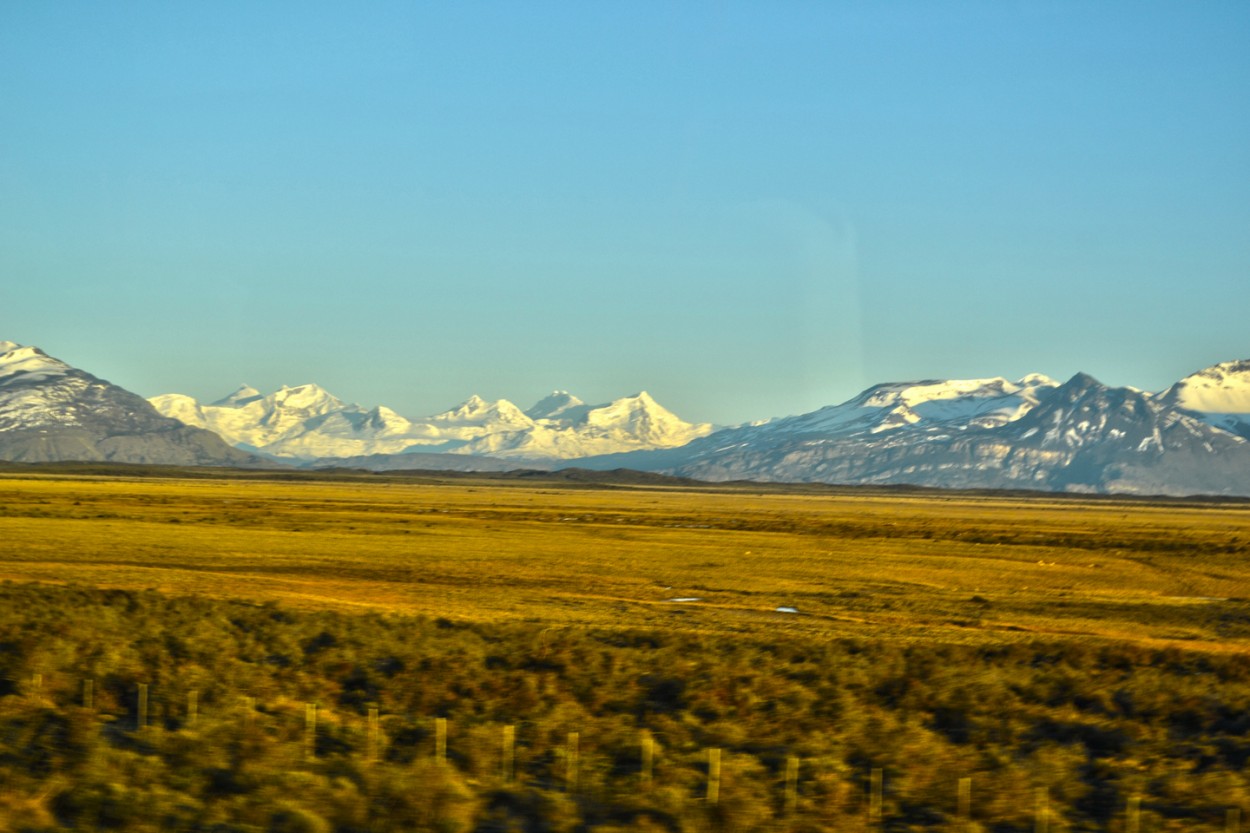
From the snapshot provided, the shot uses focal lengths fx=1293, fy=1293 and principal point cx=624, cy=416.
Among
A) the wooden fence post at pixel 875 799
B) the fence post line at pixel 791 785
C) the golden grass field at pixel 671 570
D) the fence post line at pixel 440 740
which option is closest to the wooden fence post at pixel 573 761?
the fence post line at pixel 440 740

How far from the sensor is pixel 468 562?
2537 inches

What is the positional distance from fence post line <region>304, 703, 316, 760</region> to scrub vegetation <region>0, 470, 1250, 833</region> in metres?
0.09

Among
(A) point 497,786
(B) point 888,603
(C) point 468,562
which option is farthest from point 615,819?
(C) point 468,562

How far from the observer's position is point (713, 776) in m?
21.4

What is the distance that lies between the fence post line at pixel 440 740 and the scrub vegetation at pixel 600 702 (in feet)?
0.36

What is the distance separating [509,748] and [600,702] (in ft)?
17.2

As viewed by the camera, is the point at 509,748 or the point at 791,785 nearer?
the point at 791,785

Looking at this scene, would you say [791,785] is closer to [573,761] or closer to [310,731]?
[573,761]

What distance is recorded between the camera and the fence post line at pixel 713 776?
65.4 ft

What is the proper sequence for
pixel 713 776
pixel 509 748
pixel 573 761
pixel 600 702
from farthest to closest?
pixel 600 702
pixel 509 748
pixel 573 761
pixel 713 776

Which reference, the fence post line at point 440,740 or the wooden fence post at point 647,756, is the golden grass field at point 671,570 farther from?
the wooden fence post at point 647,756

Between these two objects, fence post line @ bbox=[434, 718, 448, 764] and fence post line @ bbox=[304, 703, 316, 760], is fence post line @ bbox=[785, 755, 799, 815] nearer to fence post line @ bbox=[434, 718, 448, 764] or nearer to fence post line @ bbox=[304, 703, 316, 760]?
fence post line @ bbox=[434, 718, 448, 764]

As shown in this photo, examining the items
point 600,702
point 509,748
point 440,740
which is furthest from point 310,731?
point 600,702

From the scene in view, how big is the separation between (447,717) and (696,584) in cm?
3091
